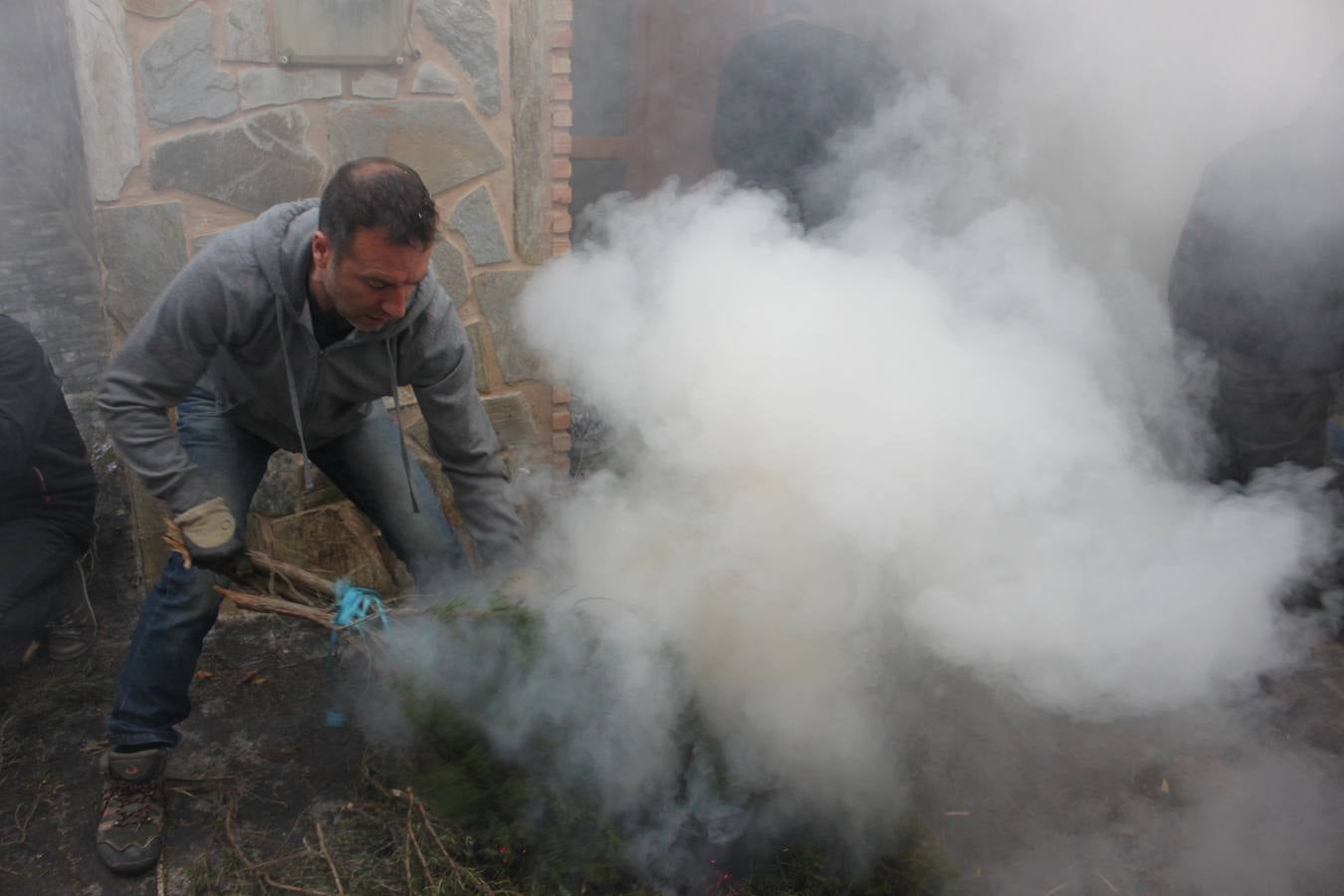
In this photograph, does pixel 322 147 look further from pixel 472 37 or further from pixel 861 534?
pixel 861 534

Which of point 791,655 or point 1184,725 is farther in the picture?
point 1184,725

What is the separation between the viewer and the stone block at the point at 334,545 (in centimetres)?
381

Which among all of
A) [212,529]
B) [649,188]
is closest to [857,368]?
[212,529]

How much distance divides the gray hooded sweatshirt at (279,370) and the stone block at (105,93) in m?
0.91

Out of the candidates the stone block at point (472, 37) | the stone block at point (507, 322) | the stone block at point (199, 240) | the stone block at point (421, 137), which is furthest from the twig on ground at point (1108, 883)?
the stone block at point (199, 240)

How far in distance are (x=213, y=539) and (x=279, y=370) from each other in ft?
1.63

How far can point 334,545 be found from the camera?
389cm

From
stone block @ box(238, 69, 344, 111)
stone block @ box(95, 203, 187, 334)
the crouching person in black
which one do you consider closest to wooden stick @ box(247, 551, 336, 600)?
the crouching person in black

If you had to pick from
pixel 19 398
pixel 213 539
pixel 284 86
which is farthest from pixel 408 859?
pixel 284 86

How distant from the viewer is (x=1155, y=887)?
105 inches

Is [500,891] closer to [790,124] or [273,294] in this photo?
[273,294]

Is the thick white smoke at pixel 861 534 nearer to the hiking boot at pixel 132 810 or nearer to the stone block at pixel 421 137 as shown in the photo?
the stone block at pixel 421 137

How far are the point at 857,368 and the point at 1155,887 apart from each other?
5.33ft

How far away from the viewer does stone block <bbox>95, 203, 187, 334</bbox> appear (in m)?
3.35
